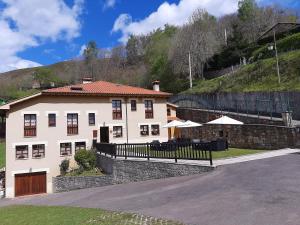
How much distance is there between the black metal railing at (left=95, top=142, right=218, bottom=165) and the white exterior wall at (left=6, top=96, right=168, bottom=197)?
7.78 meters

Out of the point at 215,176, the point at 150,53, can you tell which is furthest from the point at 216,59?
the point at 215,176

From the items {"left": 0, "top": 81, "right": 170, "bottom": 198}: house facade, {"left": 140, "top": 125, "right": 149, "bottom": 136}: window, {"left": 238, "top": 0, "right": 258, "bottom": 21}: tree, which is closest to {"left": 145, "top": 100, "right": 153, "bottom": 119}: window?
{"left": 0, "top": 81, "right": 170, "bottom": 198}: house facade

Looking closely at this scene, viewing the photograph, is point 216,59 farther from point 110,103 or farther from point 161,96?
point 110,103

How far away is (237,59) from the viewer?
179ft

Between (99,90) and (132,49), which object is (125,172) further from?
(132,49)

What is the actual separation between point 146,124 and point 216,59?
27.5 metres

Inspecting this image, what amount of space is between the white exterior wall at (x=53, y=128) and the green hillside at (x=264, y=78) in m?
14.4

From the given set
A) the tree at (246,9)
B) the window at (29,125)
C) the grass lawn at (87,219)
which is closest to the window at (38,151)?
the window at (29,125)

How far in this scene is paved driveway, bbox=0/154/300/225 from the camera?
26.6ft

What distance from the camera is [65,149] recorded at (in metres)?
31.1

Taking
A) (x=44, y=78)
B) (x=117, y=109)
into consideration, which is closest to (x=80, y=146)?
(x=117, y=109)

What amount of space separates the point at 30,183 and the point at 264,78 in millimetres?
28176

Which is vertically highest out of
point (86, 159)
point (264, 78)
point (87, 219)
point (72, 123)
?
point (264, 78)

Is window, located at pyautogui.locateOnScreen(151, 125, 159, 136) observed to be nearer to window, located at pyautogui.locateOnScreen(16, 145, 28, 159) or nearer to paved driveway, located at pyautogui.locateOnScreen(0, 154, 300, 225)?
window, located at pyautogui.locateOnScreen(16, 145, 28, 159)
